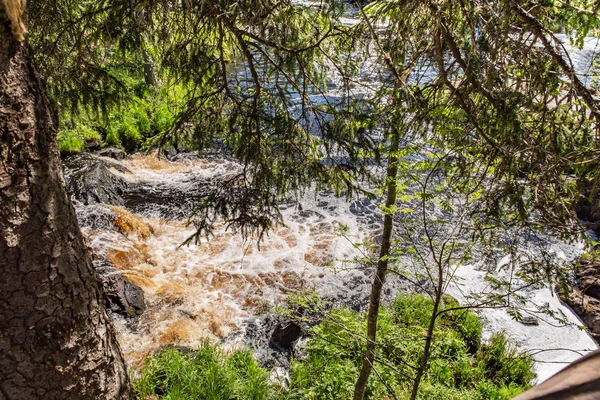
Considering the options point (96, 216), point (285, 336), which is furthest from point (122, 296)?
point (285, 336)

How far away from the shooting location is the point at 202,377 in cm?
483

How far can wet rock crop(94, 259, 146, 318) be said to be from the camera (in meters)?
6.16

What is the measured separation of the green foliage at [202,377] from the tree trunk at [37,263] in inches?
108

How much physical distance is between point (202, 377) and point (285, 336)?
1590 mm

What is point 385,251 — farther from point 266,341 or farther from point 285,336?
point 266,341

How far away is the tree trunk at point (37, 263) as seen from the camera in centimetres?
166

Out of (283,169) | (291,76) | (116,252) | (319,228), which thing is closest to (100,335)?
(283,169)

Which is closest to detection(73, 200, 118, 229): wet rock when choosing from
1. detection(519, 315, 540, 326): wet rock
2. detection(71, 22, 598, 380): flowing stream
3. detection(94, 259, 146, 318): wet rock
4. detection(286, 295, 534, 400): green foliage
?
detection(71, 22, 598, 380): flowing stream

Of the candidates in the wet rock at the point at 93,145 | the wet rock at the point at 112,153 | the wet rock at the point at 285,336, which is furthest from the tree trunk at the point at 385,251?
the wet rock at the point at 93,145

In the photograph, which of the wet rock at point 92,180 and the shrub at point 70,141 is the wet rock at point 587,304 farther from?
the shrub at point 70,141

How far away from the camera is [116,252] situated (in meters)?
7.18

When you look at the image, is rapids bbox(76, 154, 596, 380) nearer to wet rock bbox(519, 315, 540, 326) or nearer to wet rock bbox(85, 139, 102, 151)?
wet rock bbox(519, 315, 540, 326)

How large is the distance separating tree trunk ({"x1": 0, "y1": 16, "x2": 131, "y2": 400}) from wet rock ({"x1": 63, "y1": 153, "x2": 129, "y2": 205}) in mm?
6934

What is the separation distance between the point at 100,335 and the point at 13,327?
0.49m
